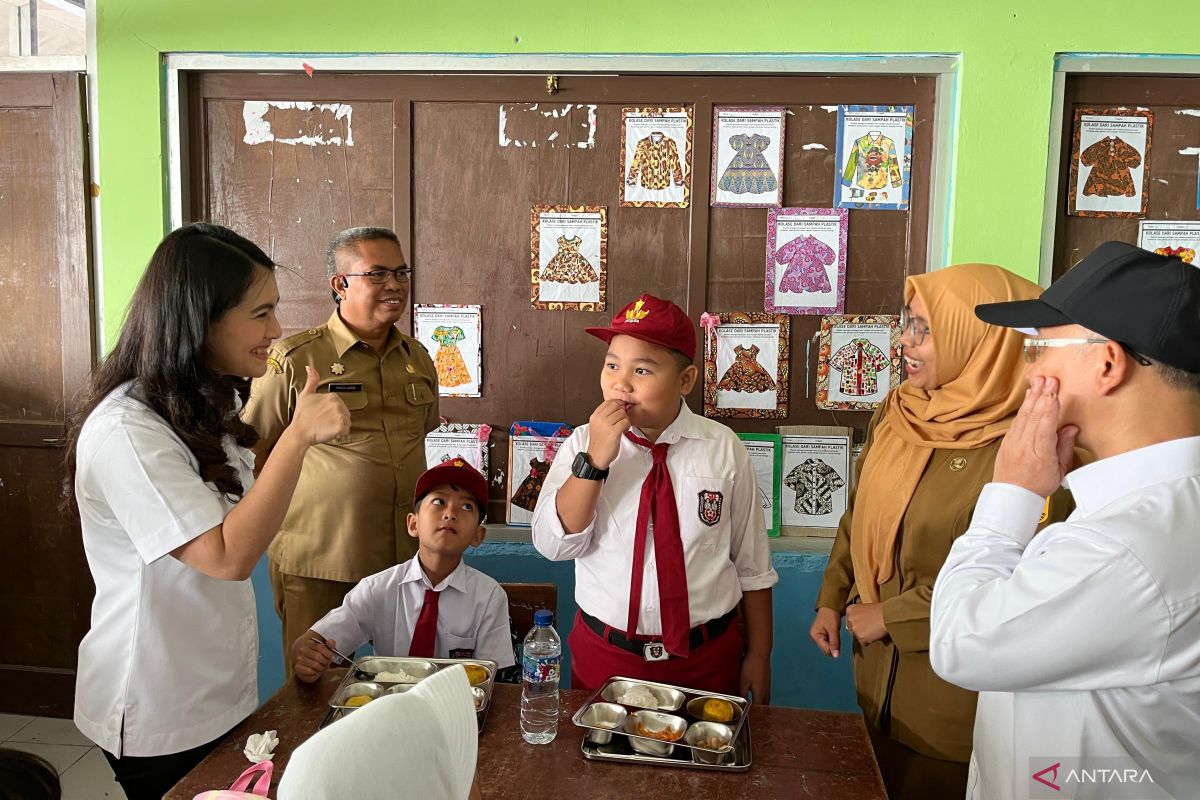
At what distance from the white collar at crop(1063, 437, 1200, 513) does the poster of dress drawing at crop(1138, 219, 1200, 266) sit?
213 cm

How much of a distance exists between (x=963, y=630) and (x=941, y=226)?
2.09 metres

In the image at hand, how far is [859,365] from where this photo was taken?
2.96m

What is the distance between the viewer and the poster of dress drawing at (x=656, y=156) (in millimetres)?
2936

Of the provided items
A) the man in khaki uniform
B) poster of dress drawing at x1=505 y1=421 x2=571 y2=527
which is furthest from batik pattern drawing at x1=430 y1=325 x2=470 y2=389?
the man in khaki uniform

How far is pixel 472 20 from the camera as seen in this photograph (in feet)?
9.56

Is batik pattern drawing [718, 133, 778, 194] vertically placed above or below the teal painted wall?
above

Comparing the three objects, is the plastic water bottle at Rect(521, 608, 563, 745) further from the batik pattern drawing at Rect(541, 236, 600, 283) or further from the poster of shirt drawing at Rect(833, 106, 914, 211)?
the poster of shirt drawing at Rect(833, 106, 914, 211)

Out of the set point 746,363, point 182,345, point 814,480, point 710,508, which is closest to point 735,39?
point 746,363

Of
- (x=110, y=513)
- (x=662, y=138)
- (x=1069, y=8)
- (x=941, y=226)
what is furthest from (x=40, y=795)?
(x=1069, y=8)

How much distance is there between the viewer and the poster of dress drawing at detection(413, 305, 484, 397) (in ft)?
10.2

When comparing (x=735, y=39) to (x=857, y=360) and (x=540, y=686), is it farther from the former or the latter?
(x=540, y=686)

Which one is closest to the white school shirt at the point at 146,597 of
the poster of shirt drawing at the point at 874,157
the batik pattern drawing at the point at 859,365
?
the batik pattern drawing at the point at 859,365

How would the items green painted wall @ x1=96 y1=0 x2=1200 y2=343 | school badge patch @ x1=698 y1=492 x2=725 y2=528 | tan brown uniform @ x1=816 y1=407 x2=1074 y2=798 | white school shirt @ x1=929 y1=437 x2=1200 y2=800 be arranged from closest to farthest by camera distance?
1. white school shirt @ x1=929 y1=437 x2=1200 y2=800
2. tan brown uniform @ x1=816 y1=407 x2=1074 y2=798
3. school badge patch @ x1=698 y1=492 x2=725 y2=528
4. green painted wall @ x1=96 y1=0 x2=1200 y2=343

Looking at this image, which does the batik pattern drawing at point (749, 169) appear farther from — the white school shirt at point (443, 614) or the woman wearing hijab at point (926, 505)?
the white school shirt at point (443, 614)
